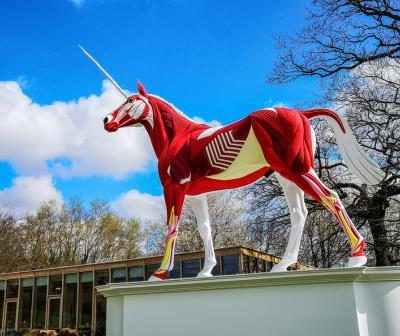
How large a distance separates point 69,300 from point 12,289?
4500 mm

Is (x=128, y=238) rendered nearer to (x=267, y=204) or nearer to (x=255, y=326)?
(x=267, y=204)

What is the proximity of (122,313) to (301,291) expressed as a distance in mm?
2461

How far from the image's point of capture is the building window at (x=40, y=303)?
25453 millimetres

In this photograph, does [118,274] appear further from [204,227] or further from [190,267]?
[204,227]

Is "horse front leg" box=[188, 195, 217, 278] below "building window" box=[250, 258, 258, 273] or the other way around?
below

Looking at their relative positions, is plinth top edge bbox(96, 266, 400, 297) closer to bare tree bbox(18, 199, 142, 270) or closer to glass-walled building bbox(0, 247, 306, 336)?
glass-walled building bbox(0, 247, 306, 336)

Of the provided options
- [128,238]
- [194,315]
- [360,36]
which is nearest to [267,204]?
[360,36]

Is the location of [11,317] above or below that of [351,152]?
below

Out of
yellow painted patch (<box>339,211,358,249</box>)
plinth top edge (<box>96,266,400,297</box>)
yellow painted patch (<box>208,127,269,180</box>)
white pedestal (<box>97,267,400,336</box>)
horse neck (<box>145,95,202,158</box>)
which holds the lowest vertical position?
white pedestal (<box>97,267,400,336</box>)

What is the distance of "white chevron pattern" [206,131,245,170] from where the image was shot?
22.3 ft

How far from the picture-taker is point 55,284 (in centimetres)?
2547

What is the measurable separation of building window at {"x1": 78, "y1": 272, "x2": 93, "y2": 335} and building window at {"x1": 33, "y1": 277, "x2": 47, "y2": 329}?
2606 mm

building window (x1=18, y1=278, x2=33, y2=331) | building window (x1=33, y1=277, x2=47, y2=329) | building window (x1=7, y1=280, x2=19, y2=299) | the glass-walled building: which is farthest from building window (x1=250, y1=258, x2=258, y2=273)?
building window (x1=7, y1=280, x2=19, y2=299)

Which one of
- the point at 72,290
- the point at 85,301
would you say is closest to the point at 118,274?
the point at 85,301
